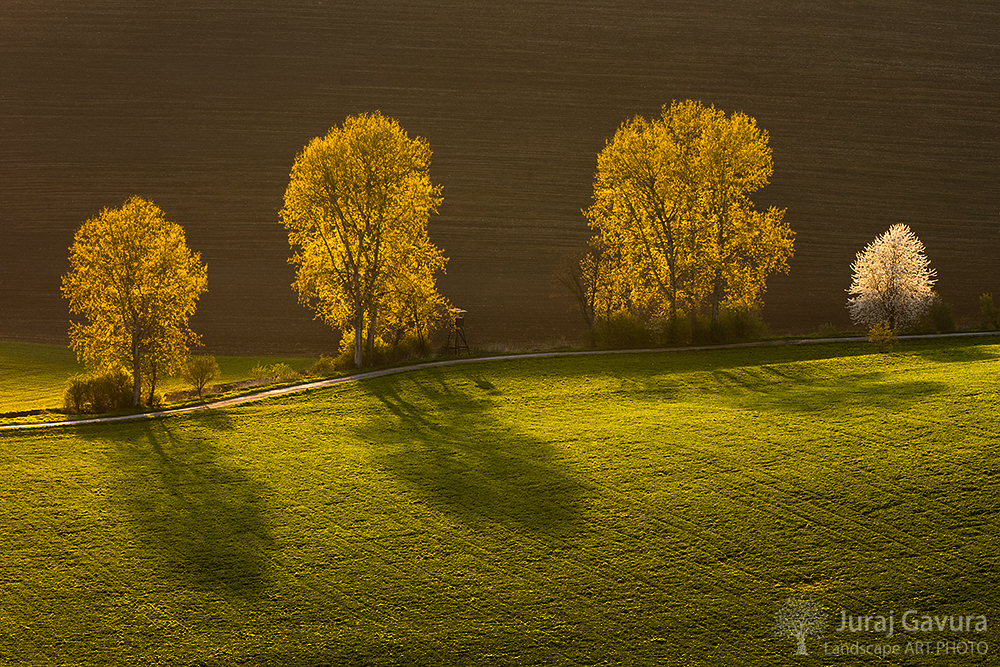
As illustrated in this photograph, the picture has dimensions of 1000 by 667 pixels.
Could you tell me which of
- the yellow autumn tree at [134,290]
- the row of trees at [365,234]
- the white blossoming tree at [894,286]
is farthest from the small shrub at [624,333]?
the yellow autumn tree at [134,290]

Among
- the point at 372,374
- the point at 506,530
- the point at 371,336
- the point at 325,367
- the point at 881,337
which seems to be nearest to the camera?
the point at 506,530

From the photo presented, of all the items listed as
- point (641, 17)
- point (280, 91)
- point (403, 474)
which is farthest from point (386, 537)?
point (641, 17)

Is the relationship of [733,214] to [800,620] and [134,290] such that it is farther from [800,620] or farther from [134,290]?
[800,620]

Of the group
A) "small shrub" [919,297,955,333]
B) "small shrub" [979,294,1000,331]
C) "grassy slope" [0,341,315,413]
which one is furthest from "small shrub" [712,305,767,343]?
"grassy slope" [0,341,315,413]

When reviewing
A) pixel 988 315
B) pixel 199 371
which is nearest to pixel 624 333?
pixel 199 371

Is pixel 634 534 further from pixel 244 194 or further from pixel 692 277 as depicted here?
pixel 244 194

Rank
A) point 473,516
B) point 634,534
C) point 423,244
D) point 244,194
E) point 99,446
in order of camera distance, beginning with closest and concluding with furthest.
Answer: point 634,534 < point 473,516 < point 99,446 < point 423,244 < point 244,194

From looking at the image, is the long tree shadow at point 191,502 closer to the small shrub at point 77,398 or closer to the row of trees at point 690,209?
the small shrub at point 77,398
